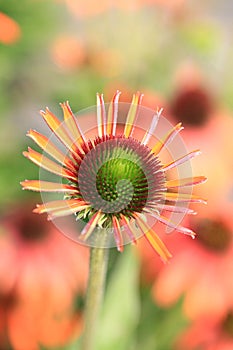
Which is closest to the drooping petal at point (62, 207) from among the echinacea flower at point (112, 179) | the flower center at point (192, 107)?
the echinacea flower at point (112, 179)

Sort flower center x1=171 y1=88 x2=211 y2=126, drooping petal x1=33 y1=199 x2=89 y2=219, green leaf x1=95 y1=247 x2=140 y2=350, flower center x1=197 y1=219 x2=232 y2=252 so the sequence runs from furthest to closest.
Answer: flower center x1=171 y1=88 x2=211 y2=126 → flower center x1=197 y1=219 x2=232 y2=252 → green leaf x1=95 y1=247 x2=140 y2=350 → drooping petal x1=33 y1=199 x2=89 y2=219

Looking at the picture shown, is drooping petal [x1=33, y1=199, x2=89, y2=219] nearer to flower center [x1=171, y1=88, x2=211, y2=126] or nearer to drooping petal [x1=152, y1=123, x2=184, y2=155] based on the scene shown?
drooping petal [x1=152, y1=123, x2=184, y2=155]

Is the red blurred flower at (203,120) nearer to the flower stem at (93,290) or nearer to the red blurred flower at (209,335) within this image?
the red blurred flower at (209,335)

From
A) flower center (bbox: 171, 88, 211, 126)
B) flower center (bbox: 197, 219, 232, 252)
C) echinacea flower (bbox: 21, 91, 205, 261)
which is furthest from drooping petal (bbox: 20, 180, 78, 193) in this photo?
flower center (bbox: 171, 88, 211, 126)

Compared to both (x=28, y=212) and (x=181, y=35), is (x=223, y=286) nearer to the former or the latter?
(x=28, y=212)

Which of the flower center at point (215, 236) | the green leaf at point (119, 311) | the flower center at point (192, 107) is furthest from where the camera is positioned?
the flower center at point (192, 107)

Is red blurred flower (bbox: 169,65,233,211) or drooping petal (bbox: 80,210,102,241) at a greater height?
red blurred flower (bbox: 169,65,233,211)
